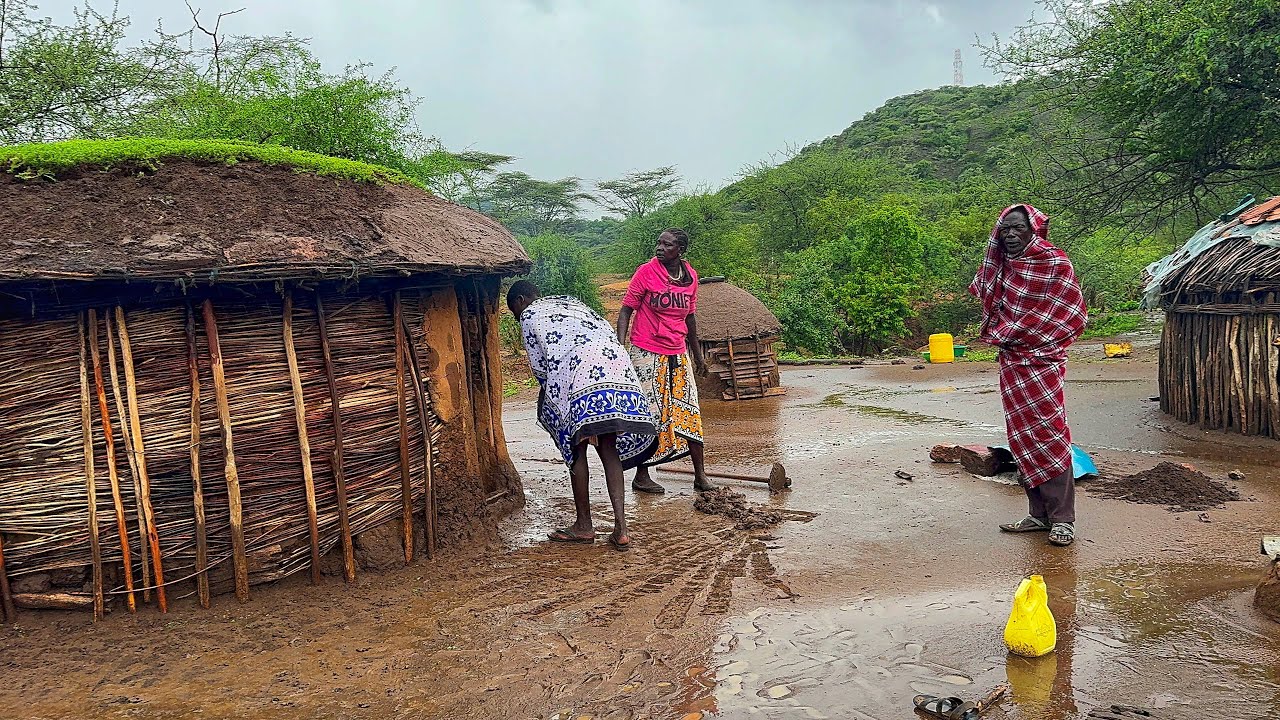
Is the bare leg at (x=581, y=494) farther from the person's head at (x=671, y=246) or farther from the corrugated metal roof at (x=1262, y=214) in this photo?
the corrugated metal roof at (x=1262, y=214)

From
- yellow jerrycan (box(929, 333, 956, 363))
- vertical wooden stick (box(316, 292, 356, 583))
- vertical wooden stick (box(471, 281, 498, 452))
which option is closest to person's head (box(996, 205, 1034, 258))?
vertical wooden stick (box(471, 281, 498, 452))

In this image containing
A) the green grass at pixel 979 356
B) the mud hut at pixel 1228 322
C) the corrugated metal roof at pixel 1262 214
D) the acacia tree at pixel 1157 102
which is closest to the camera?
the mud hut at pixel 1228 322

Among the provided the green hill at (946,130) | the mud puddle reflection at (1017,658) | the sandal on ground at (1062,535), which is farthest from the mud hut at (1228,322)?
the green hill at (946,130)

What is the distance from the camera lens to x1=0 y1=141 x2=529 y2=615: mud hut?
390 cm

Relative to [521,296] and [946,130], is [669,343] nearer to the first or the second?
[521,296]

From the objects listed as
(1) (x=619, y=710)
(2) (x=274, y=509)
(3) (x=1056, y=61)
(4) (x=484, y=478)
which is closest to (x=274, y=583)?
(2) (x=274, y=509)

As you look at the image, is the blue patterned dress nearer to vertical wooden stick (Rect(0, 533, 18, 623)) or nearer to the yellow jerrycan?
vertical wooden stick (Rect(0, 533, 18, 623))

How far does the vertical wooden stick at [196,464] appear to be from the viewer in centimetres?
403

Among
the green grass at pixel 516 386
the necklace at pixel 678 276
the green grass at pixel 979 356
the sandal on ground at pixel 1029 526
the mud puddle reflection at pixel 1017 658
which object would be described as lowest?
the green grass at pixel 979 356

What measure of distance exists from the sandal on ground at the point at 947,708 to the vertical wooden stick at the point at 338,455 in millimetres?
2895

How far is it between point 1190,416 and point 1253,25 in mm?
4331

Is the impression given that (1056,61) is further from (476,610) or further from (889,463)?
(476,610)

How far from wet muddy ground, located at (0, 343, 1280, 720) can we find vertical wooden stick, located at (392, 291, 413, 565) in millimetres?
203

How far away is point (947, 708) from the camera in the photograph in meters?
2.86
